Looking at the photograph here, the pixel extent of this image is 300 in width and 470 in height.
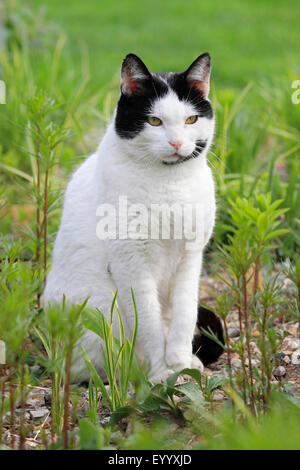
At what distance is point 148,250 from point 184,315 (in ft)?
1.01

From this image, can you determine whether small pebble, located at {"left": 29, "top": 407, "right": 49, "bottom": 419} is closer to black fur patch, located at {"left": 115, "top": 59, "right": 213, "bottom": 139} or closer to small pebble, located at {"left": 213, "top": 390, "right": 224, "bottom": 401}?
small pebble, located at {"left": 213, "top": 390, "right": 224, "bottom": 401}

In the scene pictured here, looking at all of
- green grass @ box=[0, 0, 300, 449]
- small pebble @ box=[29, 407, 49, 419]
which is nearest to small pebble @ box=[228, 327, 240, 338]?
green grass @ box=[0, 0, 300, 449]

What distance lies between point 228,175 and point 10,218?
1408mm

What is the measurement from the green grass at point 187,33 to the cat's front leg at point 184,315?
4.71 metres

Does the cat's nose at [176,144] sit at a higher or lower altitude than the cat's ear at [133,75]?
lower

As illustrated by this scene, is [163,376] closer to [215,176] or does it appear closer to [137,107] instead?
[137,107]

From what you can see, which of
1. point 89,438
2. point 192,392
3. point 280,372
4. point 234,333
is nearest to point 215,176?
point 234,333

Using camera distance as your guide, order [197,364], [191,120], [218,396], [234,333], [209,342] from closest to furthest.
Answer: [218,396] < [191,120] < [197,364] < [209,342] < [234,333]

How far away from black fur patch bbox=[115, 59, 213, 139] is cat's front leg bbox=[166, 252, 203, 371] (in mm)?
569

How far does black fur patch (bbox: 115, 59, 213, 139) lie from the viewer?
254 cm

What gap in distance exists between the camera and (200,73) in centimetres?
259

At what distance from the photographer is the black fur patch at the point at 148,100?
254 cm

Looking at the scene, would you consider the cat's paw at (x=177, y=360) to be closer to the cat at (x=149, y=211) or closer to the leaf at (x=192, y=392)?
the cat at (x=149, y=211)

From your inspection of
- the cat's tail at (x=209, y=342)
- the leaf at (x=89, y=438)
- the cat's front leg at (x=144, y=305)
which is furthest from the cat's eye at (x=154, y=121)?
the leaf at (x=89, y=438)
